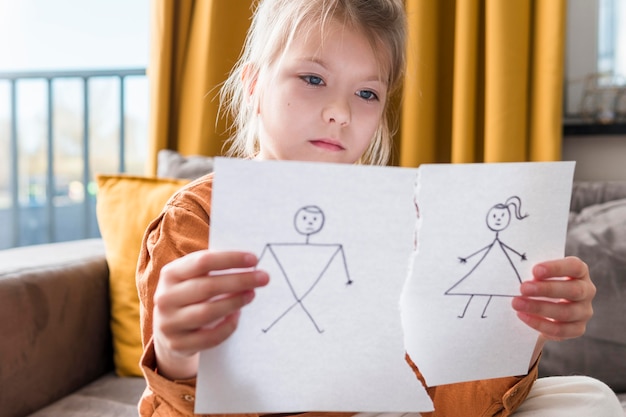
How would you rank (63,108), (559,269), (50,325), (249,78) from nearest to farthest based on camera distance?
(559,269)
(249,78)
(50,325)
(63,108)

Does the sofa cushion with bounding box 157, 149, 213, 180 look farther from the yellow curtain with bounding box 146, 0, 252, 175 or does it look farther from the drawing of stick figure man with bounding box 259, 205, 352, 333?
the drawing of stick figure man with bounding box 259, 205, 352, 333

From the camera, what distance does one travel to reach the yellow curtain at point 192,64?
72.4 inches

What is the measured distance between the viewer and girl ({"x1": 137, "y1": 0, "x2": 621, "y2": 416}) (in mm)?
637

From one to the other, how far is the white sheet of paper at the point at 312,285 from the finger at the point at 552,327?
0.15 m

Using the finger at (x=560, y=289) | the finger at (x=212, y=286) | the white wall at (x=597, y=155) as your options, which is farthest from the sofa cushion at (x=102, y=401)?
the white wall at (x=597, y=155)

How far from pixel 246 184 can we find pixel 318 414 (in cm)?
34

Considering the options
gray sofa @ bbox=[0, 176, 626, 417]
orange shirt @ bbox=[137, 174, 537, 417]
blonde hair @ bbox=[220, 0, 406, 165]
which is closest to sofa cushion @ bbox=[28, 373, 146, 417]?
gray sofa @ bbox=[0, 176, 626, 417]

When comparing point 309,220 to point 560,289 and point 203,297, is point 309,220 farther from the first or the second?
point 560,289

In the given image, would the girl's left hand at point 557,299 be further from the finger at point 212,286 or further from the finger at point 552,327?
the finger at point 212,286

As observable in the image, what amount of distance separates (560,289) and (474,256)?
118 millimetres

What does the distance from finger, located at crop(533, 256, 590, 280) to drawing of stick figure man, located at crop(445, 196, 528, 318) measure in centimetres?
2

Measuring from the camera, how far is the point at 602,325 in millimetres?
1146

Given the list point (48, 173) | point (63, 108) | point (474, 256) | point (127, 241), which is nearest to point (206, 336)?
point (474, 256)

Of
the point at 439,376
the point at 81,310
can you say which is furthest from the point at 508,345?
the point at 81,310
